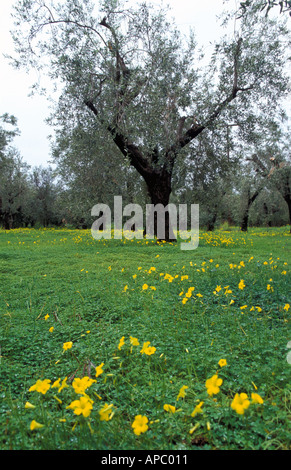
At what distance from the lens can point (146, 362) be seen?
106 inches

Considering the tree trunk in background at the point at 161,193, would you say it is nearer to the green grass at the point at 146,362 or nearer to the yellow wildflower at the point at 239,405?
the green grass at the point at 146,362

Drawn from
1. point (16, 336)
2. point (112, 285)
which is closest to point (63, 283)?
point (112, 285)

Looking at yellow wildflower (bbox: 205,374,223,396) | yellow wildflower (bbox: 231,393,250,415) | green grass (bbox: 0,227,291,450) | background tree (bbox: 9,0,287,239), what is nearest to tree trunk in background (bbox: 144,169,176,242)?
background tree (bbox: 9,0,287,239)

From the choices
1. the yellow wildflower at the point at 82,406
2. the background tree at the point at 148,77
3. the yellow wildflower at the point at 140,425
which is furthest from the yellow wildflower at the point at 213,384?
the background tree at the point at 148,77

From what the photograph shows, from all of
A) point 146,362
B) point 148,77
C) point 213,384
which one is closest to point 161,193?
point 148,77

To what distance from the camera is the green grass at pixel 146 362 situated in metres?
1.86

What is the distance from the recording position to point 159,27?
11.8 meters

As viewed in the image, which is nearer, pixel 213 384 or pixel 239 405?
pixel 239 405

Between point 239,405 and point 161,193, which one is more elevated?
point 161,193

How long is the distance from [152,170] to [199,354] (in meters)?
10.8

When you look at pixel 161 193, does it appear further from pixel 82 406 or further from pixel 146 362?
pixel 82 406

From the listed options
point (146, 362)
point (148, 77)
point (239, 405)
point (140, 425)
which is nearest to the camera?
point (239, 405)

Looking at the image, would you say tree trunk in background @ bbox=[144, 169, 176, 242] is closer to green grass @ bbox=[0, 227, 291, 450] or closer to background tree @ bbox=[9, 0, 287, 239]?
background tree @ bbox=[9, 0, 287, 239]

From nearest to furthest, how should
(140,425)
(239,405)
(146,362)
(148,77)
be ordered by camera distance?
1. (239,405)
2. (140,425)
3. (146,362)
4. (148,77)
